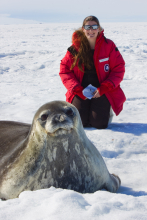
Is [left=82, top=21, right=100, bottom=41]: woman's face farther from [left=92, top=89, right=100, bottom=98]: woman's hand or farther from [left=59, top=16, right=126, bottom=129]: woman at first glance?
[left=92, top=89, right=100, bottom=98]: woman's hand

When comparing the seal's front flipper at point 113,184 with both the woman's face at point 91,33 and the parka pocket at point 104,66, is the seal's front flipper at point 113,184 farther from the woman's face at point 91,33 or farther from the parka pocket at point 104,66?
the woman's face at point 91,33

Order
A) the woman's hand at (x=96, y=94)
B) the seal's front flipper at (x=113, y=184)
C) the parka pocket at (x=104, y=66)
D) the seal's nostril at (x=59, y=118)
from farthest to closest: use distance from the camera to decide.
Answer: the parka pocket at (x=104, y=66), the woman's hand at (x=96, y=94), the seal's front flipper at (x=113, y=184), the seal's nostril at (x=59, y=118)

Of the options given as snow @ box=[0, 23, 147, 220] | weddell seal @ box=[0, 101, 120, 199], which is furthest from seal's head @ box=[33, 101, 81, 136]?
snow @ box=[0, 23, 147, 220]

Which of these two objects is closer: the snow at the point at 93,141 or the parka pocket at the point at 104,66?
the snow at the point at 93,141

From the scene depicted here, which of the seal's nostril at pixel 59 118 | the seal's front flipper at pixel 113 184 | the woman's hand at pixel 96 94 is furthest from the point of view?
the woman's hand at pixel 96 94

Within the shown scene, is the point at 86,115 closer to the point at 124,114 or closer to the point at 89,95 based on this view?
the point at 89,95

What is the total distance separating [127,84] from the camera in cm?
499

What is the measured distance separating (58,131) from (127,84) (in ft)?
12.9

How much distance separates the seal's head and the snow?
1.07 ft

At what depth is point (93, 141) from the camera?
8.25 ft

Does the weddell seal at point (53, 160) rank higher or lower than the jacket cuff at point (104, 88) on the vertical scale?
lower

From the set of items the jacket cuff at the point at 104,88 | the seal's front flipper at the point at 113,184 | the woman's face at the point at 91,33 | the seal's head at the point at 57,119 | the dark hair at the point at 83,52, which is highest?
the woman's face at the point at 91,33

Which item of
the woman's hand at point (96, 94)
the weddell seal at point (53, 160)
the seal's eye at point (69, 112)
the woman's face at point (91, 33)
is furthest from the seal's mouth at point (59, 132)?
the woman's face at point (91, 33)

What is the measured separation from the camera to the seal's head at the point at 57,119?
4.25ft
